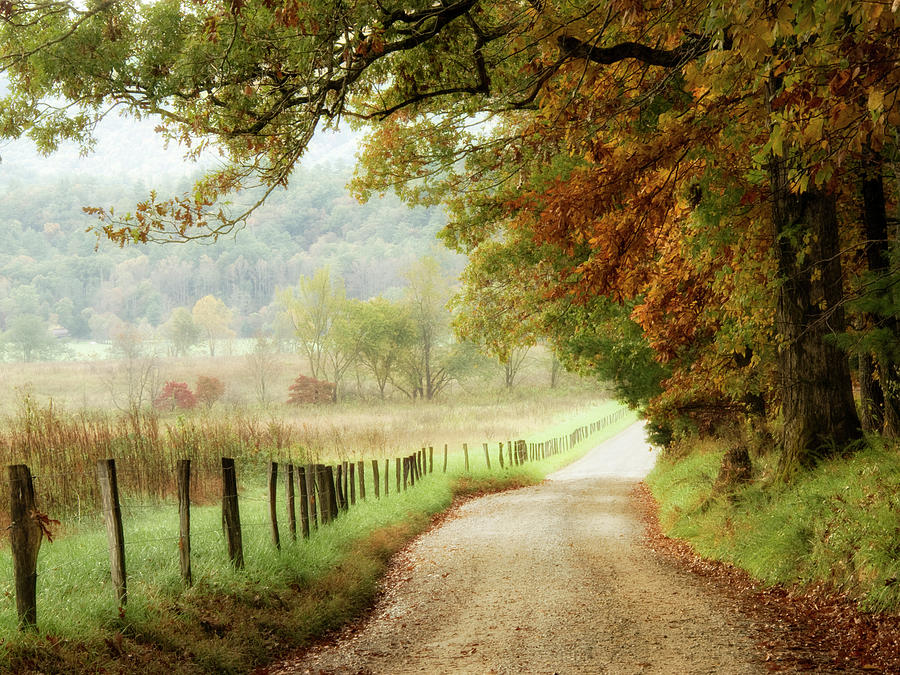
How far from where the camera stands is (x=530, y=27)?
6.19 metres

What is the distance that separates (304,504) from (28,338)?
277 ft

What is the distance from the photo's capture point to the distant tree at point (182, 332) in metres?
89.9

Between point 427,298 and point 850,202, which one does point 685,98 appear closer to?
point 850,202

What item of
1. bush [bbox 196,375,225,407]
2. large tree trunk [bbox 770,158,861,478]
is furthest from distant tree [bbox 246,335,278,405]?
large tree trunk [bbox 770,158,861,478]

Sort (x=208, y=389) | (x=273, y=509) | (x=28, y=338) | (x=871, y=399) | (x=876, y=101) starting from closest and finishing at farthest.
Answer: (x=876, y=101)
(x=273, y=509)
(x=871, y=399)
(x=208, y=389)
(x=28, y=338)

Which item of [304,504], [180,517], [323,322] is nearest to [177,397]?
[323,322]

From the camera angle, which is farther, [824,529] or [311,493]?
[311,493]

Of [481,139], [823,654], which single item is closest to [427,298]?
[481,139]

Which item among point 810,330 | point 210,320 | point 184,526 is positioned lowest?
point 184,526

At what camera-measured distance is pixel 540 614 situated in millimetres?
7180

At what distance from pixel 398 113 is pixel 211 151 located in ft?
15.6

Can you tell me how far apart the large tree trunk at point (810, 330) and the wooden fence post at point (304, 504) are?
6.35 metres

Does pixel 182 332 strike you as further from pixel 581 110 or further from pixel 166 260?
pixel 581 110

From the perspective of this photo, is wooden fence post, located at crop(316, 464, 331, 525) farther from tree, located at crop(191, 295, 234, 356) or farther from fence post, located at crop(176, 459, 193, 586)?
tree, located at crop(191, 295, 234, 356)
